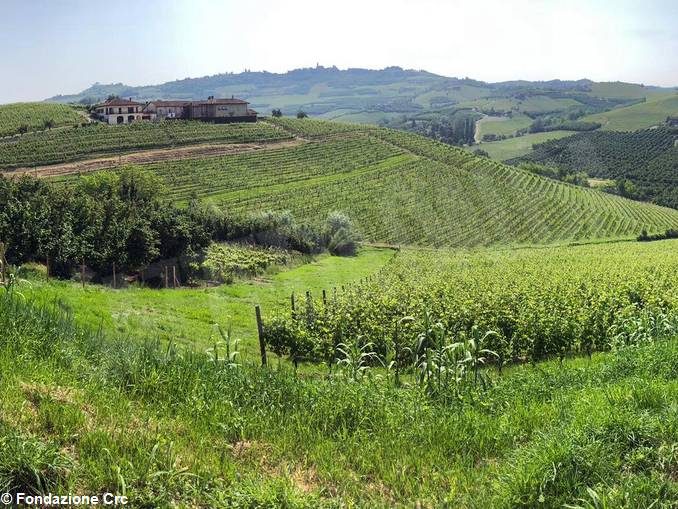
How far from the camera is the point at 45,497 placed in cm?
383

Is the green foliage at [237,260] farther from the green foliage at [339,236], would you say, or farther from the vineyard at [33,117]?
the vineyard at [33,117]

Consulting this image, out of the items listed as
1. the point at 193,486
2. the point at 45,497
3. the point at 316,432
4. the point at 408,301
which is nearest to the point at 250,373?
the point at 316,432

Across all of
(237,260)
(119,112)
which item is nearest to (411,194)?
(237,260)

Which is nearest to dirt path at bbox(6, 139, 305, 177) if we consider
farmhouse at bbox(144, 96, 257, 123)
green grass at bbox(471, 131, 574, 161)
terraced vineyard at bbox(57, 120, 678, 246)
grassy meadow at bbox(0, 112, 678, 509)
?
terraced vineyard at bbox(57, 120, 678, 246)

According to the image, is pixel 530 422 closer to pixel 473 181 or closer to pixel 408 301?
pixel 408 301

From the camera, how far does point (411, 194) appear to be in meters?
68.7

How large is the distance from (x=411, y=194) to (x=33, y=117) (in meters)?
63.9

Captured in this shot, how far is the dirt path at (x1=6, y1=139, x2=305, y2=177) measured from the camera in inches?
2451

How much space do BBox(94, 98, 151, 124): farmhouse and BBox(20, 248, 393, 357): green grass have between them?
7588 cm

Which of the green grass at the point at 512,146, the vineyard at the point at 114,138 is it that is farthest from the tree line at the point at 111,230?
the green grass at the point at 512,146

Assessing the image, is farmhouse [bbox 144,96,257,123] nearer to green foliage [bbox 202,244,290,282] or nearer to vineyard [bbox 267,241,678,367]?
green foliage [bbox 202,244,290,282]

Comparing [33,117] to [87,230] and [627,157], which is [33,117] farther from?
[627,157]

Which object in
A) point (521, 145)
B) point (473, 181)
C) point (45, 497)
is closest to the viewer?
point (45, 497)

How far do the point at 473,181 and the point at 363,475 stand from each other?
76748 mm
